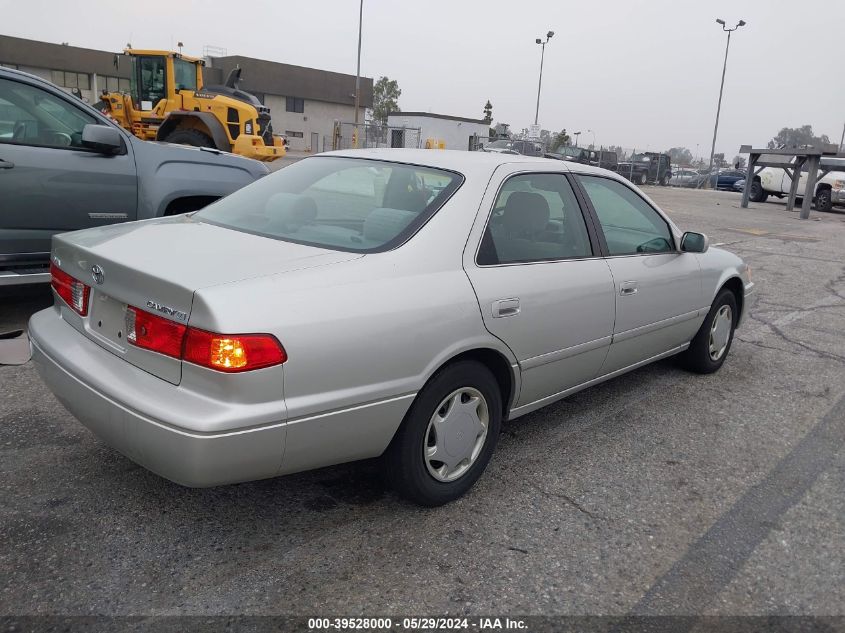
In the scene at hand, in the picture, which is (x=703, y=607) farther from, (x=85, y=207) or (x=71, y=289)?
(x=85, y=207)

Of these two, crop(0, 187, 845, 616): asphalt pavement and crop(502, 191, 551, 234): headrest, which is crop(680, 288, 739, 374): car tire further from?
crop(502, 191, 551, 234): headrest

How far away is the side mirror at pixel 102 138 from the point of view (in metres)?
5.06

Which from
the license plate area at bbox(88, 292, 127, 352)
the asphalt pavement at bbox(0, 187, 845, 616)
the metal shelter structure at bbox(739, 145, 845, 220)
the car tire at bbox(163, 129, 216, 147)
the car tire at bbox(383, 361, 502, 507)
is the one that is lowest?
the asphalt pavement at bbox(0, 187, 845, 616)

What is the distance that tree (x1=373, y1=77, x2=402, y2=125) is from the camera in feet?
279

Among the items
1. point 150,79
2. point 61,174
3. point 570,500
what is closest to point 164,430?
point 570,500

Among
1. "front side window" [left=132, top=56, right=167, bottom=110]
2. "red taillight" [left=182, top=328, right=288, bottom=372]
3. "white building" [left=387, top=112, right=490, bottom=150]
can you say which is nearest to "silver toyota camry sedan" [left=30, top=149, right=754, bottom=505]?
"red taillight" [left=182, top=328, right=288, bottom=372]

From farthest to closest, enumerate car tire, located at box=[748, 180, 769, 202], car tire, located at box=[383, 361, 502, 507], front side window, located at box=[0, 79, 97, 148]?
car tire, located at box=[748, 180, 769, 202] → front side window, located at box=[0, 79, 97, 148] → car tire, located at box=[383, 361, 502, 507]

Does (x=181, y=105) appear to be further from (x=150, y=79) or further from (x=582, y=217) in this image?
(x=582, y=217)

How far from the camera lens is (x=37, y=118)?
514cm

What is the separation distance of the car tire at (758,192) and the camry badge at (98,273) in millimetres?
27670

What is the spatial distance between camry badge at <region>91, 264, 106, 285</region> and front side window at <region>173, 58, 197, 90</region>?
1670cm

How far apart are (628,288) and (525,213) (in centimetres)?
82

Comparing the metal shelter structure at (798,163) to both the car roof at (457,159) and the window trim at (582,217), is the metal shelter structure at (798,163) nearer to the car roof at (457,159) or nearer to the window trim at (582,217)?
the window trim at (582,217)

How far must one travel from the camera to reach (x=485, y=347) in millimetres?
2977
